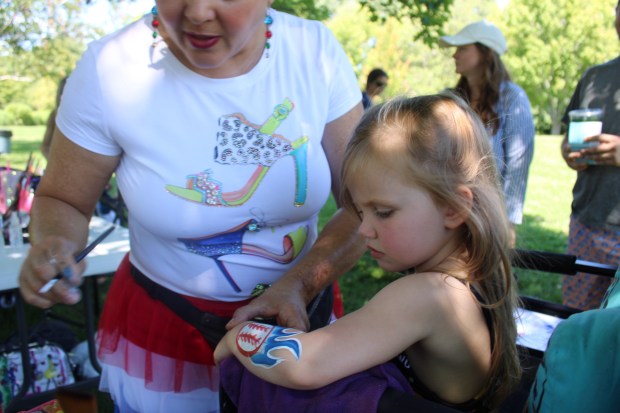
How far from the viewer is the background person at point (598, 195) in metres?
2.60

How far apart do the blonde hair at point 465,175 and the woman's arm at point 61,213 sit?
637mm

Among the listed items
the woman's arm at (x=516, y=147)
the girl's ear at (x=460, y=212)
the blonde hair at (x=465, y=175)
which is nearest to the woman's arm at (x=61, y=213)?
the blonde hair at (x=465, y=175)

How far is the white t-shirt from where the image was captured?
4.29 ft

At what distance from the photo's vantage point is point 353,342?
1140mm

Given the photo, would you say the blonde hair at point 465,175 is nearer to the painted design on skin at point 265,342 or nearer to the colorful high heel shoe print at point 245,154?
the colorful high heel shoe print at point 245,154

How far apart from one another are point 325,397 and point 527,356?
816mm

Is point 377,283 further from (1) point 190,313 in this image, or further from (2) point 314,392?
(2) point 314,392

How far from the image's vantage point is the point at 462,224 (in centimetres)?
125

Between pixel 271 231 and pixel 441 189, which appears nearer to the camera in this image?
pixel 441 189

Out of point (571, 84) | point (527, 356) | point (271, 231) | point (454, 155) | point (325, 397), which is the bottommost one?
point (571, 84)

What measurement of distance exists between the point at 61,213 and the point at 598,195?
2398mm

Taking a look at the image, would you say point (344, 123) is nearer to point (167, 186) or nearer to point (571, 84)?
point (167, 186)

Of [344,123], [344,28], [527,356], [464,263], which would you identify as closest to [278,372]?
[464,263]

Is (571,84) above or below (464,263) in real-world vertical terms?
below
